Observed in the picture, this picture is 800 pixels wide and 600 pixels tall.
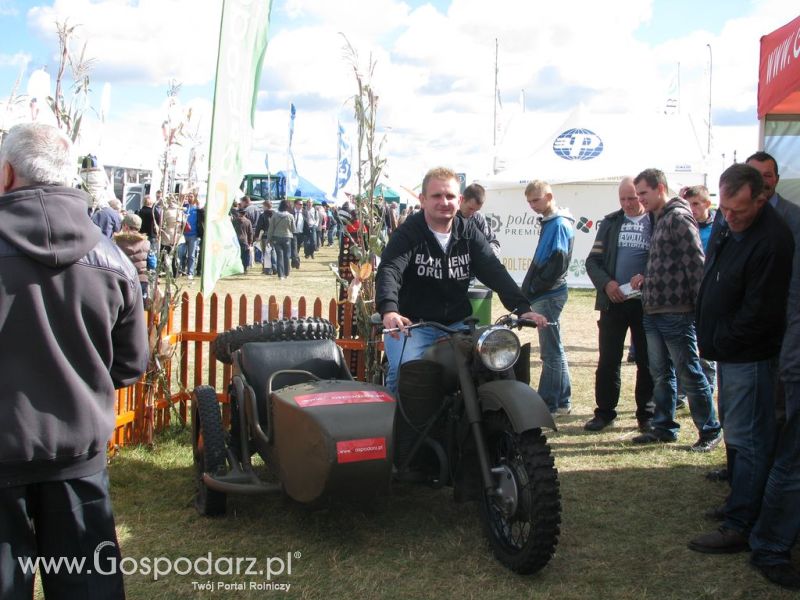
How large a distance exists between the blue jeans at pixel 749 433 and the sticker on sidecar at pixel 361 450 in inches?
69.8

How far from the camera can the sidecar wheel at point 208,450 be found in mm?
4227

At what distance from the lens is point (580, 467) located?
5207 millimetres

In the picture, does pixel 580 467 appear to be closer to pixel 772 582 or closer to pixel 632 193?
pixel 772 582

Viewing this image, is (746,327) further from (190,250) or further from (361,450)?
(190,250)

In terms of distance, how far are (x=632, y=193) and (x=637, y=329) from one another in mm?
1073

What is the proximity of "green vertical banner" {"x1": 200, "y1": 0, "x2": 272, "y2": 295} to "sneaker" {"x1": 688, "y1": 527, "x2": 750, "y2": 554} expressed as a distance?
374 centimetres

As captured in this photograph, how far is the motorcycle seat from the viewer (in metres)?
4.28

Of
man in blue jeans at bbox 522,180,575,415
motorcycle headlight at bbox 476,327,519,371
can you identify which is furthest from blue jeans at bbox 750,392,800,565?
man in blue jeans at bbox 522,180,575,415

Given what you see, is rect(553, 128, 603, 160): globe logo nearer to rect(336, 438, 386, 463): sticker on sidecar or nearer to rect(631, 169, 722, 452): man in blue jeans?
rect(631, 169, 722, 452): man in blue jeans

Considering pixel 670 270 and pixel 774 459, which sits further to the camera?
pixel 670 270

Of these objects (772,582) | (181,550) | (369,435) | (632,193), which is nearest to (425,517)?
(369,435)

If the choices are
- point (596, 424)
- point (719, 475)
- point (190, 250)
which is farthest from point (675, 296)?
point (190, 250)

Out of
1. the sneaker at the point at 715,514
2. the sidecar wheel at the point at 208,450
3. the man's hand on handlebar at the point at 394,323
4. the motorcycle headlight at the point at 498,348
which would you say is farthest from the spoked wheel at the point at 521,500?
the sidecar wheel at the point at 208,450

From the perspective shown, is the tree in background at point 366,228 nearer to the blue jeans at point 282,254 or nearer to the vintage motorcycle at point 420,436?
the vintage motorcycle at point 420,436
